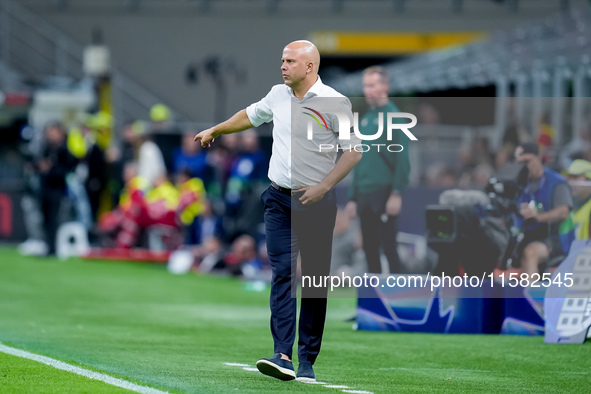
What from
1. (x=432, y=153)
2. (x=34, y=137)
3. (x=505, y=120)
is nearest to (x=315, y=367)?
(x=505, y=120)

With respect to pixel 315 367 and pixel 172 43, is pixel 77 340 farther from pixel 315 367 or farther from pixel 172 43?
pixel 172 43

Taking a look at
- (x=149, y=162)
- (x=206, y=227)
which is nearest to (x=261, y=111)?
(x=206, y=227)

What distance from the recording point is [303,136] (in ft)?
24.9

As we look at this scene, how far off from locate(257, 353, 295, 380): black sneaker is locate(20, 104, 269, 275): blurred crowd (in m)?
9.34

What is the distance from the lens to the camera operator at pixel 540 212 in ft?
33.0

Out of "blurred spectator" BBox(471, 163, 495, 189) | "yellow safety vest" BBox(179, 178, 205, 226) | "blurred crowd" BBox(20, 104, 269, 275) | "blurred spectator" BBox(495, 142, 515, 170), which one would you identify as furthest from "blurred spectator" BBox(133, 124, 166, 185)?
"blurred spectator" BBox(495, 142, 515, 170)

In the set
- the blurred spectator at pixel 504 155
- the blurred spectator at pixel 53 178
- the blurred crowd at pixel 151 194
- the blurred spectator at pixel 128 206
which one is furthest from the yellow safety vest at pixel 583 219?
the blurred spectator at pixel 53 178

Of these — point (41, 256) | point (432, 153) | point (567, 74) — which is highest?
point (567, 74)

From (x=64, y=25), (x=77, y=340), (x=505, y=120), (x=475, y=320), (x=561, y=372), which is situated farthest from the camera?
(x=64, y=25)

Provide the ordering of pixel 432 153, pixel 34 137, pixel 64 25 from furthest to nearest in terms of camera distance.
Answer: pixel 64 25, pixel 34 137, pixel 432 153

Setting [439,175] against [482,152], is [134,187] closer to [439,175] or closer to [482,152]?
[439,175]

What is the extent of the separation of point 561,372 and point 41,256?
12.7 m

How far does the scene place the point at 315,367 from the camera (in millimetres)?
8297

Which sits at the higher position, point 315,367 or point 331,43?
point 331,43
